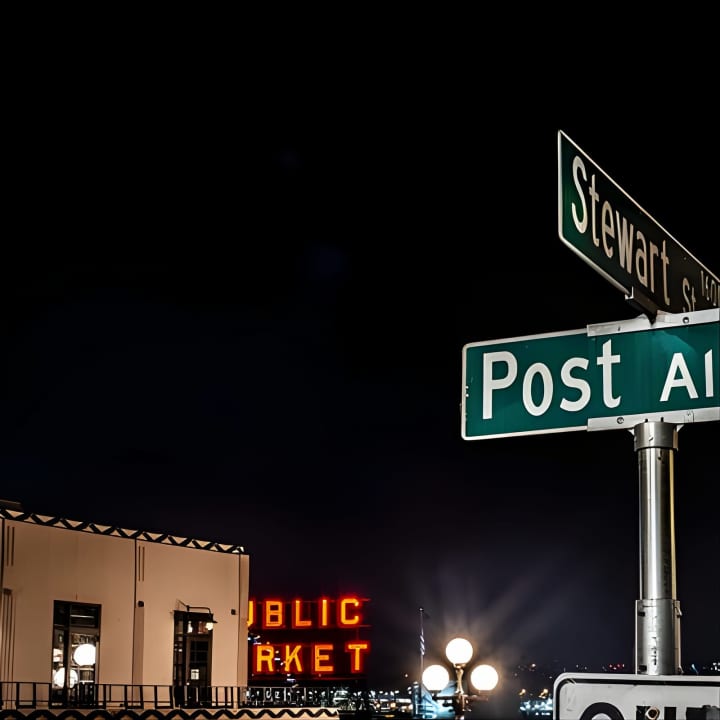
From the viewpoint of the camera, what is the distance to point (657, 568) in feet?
15.3

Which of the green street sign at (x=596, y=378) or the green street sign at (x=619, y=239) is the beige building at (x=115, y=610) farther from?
the green street sign at (x=619, y=239)

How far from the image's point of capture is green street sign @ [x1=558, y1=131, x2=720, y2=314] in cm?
494

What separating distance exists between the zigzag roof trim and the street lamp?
21.5m

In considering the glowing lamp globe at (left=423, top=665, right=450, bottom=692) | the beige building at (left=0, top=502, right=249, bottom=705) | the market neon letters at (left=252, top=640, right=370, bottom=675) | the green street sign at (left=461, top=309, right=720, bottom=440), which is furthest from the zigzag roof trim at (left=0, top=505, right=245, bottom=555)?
the green street sign at (left=461, top=309, right=720, bottom=440)

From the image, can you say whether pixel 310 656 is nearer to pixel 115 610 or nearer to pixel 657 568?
pixel 115 610

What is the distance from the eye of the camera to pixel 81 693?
33.8 meters

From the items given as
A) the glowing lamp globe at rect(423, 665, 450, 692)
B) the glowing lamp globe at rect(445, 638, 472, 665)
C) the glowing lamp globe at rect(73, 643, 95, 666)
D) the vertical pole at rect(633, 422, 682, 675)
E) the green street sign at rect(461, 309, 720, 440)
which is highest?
the green street sign at rect(461, 309, 720, 440)

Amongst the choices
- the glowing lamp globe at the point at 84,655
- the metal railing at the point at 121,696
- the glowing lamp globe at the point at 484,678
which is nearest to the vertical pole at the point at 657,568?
the glowing lamp globe at the point at 484,678

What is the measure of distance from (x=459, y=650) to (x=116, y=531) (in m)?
25.2

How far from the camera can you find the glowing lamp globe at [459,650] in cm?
1270

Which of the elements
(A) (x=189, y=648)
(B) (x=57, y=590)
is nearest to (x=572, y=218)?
(B) (x=57, y=590)

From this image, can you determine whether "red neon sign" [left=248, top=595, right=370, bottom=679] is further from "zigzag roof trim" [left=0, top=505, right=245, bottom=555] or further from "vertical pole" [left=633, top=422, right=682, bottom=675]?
"vertical pole" [left=633, top=422, right=682, bottom=675]

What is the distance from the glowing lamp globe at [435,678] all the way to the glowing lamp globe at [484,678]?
32cm

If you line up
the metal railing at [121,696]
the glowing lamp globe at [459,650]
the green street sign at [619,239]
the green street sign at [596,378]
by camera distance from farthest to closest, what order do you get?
the metal railing at [121,696]
the glowing lamp globe at [459,650]
the green street sign at [596,378]
the green street sign at [619,239]
